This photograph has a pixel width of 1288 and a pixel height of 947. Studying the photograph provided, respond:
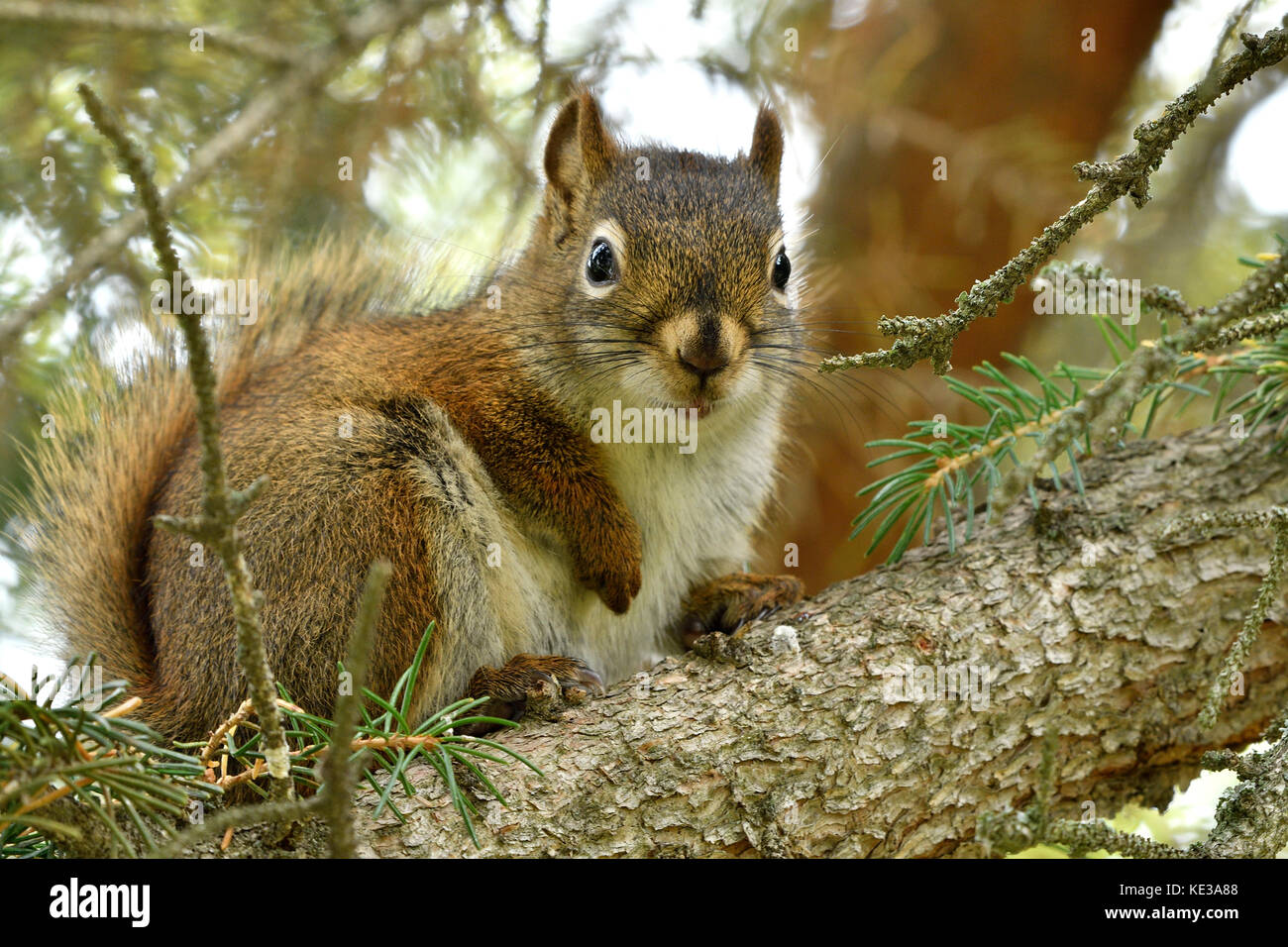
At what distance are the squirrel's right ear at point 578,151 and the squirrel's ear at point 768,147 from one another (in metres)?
0.37

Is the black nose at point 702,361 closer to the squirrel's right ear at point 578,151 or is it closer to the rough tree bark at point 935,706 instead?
the rough tree bark at point 935,706

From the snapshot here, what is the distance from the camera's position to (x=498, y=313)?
2.41m

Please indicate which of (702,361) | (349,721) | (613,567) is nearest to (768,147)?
(702,361)

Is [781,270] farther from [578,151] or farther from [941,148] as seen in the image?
[941,148]

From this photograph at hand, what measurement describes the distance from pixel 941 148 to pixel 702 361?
157 centimetres

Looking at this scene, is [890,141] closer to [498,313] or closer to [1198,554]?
[498,313]

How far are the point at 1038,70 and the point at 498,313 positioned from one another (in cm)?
191

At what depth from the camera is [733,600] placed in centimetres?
234

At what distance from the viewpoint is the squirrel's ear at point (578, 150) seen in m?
2.42

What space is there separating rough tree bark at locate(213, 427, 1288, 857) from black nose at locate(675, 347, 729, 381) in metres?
0.49

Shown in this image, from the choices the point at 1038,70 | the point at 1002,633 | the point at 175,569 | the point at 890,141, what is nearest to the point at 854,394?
the point at 890,141

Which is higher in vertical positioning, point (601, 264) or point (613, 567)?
point (601, 264)

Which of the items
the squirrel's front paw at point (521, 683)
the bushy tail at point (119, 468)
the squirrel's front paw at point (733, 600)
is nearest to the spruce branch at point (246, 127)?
the bushy tail at point (119, 468)
